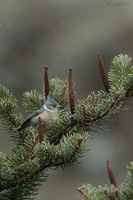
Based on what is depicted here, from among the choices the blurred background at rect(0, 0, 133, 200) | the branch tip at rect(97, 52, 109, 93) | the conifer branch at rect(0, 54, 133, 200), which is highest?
the blurred background at rect(0, 0, 133, 200)

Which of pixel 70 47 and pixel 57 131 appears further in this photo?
pixel 70 47

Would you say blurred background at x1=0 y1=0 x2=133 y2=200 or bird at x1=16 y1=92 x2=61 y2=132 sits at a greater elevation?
blurred background at x1=0 y1=0 x2=133 y2=200

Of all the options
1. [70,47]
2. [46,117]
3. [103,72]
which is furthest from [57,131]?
[70,47]

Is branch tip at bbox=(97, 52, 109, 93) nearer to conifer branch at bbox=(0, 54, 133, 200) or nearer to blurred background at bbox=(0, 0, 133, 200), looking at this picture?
conifer branch at bbox=(0, 54, 133, 200)

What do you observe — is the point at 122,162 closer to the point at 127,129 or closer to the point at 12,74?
the point at 127,129

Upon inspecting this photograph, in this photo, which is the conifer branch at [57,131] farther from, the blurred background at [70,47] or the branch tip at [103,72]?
the blurred background at [70,47]

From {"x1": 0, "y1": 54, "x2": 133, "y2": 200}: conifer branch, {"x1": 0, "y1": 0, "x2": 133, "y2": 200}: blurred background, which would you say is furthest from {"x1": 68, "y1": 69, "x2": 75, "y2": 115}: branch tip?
{"x1": 0, "y1": 0, "x2": 133, "y2": 200}: blurred background

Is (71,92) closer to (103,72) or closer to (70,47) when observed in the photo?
(103,72)
